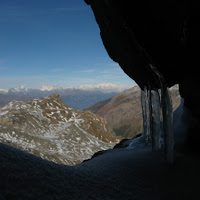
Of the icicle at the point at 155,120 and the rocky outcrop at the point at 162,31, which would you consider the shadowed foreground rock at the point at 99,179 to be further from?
the rocky outcrop at the point at 162,31

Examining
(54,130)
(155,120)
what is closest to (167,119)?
(155,120)

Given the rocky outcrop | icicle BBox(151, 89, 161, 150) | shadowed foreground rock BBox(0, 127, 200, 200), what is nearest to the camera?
shadowed foreground rock BBox(0, 127, 200, 200)

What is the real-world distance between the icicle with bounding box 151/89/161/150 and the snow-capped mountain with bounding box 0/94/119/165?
72069 mm

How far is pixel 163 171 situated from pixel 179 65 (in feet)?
16.7

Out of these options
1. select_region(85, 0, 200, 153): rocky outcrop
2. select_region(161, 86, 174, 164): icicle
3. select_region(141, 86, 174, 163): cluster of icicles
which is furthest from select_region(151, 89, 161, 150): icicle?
select_region(85, 0, 200, 153): rocky outcrop

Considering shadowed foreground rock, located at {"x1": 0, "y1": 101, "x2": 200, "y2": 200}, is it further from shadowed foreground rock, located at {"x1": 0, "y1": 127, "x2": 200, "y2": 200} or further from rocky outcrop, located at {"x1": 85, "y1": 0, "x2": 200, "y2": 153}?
rocky outcrop, located at {"x1": 85, "y1": 0, "x2": 200, "y2": 153}

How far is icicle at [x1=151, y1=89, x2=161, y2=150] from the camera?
12.8m

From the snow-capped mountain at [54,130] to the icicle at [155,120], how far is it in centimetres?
7207

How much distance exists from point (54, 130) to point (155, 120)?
105174 mm

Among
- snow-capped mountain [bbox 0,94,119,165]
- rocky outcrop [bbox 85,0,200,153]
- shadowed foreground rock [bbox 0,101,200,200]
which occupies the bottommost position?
snow-capped mountain [bbox 0,94,119,165]

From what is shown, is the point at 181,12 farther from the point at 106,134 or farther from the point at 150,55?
the point at 106,134

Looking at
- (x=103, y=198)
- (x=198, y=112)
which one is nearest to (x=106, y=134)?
(x=198, y=112)

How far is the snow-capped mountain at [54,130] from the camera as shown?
295ft

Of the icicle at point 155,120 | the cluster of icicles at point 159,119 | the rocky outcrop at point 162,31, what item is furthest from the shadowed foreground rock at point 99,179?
the rocky outcrop at point 162,31
